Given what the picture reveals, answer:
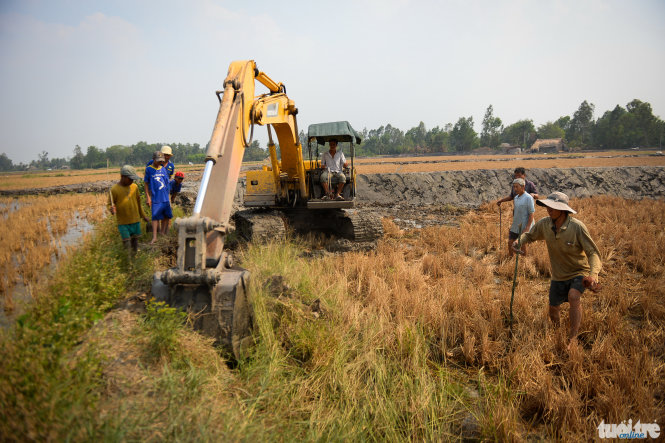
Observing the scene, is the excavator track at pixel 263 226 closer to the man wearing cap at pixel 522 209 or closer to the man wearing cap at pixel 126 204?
the man wearing cap at pixel 126 204

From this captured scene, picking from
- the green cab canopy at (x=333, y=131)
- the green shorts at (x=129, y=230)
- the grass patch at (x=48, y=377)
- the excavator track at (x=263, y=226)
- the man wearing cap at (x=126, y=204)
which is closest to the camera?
the grass patch at (x=48, y=377)

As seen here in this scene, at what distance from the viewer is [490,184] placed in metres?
22.7

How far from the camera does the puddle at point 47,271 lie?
386 centimetres

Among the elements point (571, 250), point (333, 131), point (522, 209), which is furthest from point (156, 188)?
point (522, 209)

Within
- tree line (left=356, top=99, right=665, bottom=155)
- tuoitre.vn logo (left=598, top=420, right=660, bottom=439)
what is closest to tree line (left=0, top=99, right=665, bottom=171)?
tree line (left=356, top=99, right=665, bottom=155)

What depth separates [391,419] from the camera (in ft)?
9.18

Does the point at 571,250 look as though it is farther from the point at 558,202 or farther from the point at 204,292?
the point at 204,292

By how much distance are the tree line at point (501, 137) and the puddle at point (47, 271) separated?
59843mm

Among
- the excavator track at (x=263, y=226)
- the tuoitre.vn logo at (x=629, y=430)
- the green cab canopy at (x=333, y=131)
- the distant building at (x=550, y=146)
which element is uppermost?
the distant building at (x=550, y=146)

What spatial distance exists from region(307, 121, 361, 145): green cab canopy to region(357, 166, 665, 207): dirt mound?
11.7 m

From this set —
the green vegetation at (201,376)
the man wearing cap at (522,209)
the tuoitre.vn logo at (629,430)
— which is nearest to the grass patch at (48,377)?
the green vegetation at (201,376)

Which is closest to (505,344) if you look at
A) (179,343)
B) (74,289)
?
(179,343)

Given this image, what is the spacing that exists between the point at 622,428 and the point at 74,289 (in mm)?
4755

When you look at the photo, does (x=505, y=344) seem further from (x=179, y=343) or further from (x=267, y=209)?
(x=267, y=209)
